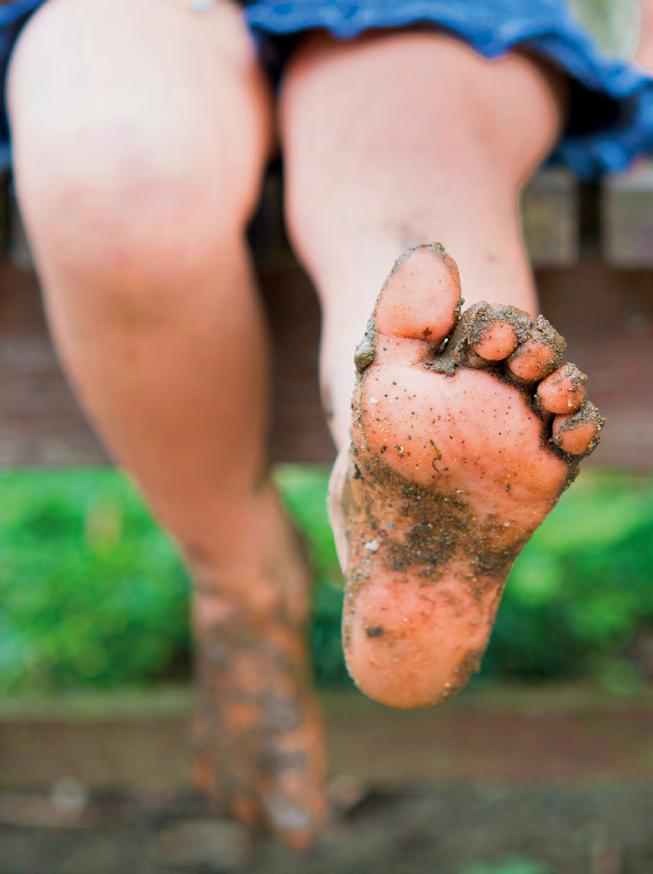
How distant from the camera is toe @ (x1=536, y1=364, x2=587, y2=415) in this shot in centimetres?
64

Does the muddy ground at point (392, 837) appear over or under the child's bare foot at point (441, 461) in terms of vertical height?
under

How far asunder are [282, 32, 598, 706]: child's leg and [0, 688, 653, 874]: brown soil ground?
1.15 meters

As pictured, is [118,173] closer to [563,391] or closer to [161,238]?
[161,238]

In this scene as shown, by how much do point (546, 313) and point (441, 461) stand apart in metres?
0.68

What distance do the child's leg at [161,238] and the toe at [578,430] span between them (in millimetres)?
409

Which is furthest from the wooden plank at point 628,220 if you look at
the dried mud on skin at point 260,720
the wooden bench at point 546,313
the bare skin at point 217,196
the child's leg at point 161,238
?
the dried mud on skin at point 260,720

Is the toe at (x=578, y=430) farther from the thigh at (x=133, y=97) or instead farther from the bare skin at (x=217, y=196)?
the thigh at (x=133, y=97)

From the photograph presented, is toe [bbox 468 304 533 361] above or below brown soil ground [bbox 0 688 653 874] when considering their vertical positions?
above

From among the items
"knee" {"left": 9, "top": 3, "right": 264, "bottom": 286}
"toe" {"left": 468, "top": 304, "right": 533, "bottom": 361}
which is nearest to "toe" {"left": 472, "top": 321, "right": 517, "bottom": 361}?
"toe" {"left": 468, "top": 304, "right": 533, "bottom": 361}

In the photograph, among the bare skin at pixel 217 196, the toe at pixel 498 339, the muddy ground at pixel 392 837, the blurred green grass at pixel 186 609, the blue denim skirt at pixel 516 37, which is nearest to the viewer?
the toe at pixel 498 339

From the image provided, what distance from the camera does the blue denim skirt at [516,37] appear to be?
3.39 feet

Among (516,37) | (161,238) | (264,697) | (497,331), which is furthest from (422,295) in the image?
(264,697)

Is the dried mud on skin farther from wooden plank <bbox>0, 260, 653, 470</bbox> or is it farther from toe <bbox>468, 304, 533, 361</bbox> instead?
toe <bbox>468, 304, 533, 361</bbox>

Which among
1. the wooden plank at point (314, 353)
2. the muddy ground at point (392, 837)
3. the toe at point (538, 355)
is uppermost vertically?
the toe at point (538, 355)
